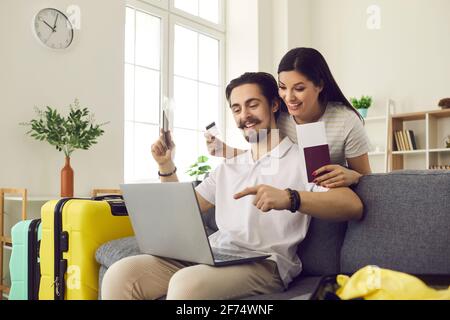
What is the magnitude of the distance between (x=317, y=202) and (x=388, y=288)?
0.42 meters

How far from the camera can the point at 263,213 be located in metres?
1.37

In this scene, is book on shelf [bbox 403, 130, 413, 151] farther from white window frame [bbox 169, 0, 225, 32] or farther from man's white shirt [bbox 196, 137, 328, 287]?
man's white shirt [bbox 196, 137, 328, 287]

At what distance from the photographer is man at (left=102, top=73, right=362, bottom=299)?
3.89 ft

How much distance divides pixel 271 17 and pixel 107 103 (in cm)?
237

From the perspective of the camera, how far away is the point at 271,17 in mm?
5195

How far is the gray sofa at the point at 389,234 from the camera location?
49.1 inches

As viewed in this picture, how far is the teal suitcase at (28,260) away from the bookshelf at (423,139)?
3.38 m

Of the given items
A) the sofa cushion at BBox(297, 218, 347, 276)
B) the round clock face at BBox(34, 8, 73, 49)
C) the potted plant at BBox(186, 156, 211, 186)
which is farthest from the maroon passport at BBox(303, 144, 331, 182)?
the potted plant at BBox(186, 156, 211, 186)

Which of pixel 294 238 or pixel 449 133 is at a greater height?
pixel 449 133

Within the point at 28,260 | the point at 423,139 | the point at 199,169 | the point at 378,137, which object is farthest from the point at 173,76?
the point at 28,260

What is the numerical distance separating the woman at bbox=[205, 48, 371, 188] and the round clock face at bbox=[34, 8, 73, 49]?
2.15 meters


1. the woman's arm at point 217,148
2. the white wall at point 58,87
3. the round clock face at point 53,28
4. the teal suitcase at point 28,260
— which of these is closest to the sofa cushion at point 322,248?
the woman's arm at point 217,148

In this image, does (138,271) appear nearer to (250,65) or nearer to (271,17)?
(250,65)

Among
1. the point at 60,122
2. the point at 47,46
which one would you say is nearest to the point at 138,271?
the point at 60,122
